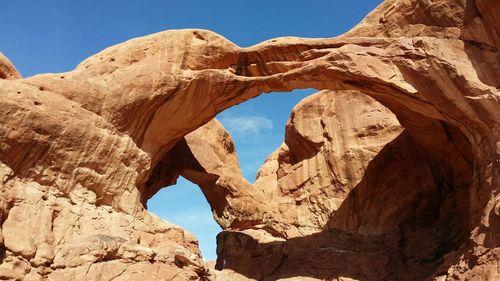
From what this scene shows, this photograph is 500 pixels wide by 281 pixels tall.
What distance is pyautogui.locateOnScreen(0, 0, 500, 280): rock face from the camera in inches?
572

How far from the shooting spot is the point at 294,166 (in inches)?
981

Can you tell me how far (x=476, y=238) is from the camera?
14641 millimetres

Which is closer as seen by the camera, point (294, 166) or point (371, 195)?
point (371, 195)

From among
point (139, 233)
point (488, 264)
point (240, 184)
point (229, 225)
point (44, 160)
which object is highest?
point (240, 184)

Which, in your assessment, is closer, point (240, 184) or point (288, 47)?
point (288, 47)

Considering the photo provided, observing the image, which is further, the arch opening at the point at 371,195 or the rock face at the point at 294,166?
the arch opening at the point at 371,195

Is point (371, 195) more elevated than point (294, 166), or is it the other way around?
point (294, 166)

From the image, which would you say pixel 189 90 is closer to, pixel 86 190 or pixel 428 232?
pixel 86 190

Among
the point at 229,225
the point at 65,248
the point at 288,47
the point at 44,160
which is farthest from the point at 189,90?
the point at 229,225

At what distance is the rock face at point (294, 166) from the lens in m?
14.5

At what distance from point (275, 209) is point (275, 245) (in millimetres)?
1851

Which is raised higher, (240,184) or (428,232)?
(240,184)

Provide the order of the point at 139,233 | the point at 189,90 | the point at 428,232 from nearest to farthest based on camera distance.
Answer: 1. the point at 139,233
2. the point at 189,90
3. the point at 428,232

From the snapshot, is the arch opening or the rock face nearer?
the rock face
